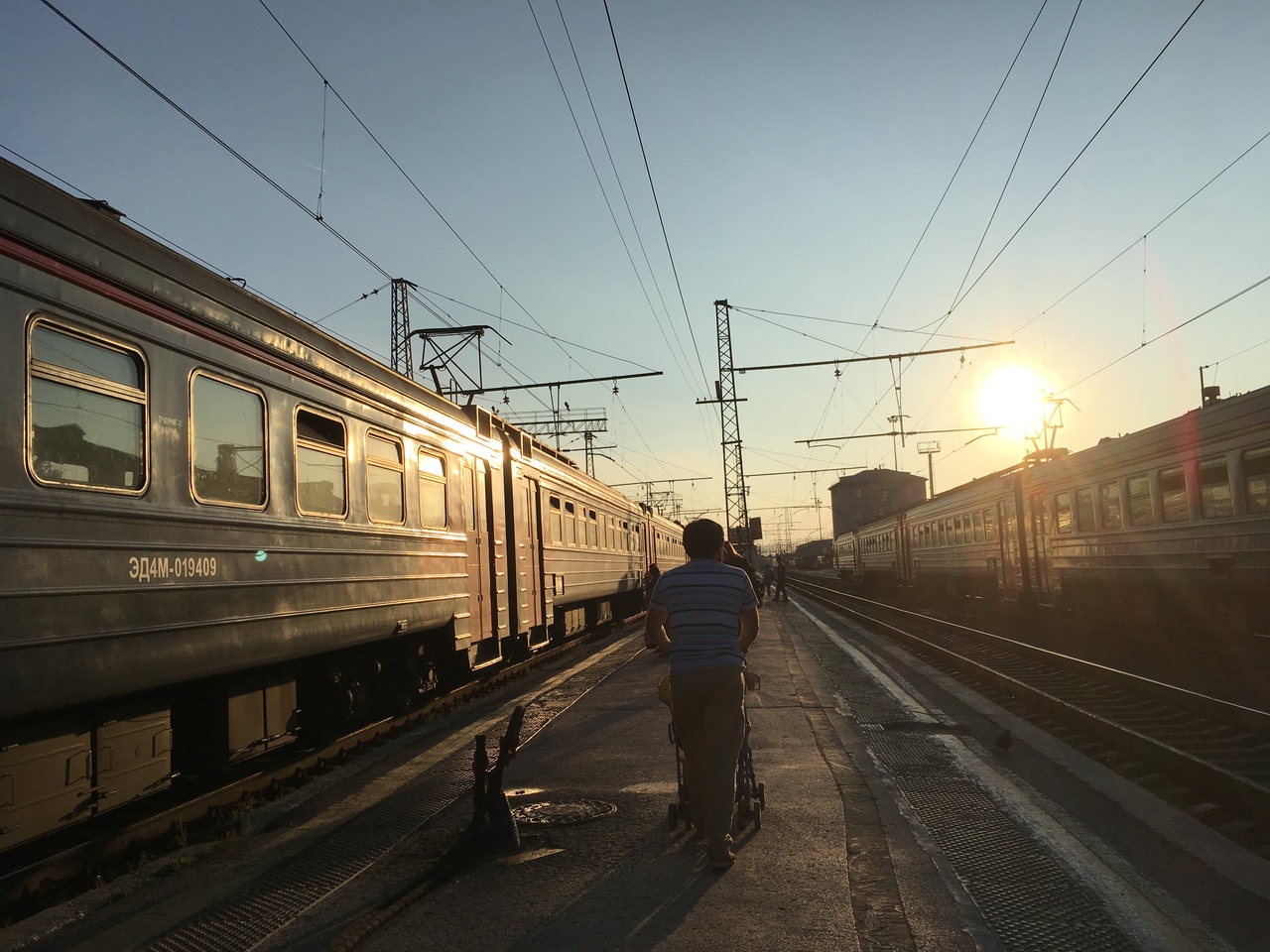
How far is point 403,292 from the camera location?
76.4 ft

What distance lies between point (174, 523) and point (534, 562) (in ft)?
28.9

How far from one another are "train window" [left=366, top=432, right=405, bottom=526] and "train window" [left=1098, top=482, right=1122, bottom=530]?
11901mm

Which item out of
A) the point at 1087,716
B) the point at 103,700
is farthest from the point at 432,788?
the point at 1087,716

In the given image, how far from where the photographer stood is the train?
438cm

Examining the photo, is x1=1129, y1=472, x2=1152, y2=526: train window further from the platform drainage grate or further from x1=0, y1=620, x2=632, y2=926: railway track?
x1=0, y1=620, x2=632, y2=926: railway track

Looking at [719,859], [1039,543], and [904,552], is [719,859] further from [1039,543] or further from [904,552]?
[904,552]

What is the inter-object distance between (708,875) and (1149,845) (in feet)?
7.68

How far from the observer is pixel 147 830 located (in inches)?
210

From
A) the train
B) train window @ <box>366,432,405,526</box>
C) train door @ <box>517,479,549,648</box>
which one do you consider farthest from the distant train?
train window @ <box>366,432,405,526</box>

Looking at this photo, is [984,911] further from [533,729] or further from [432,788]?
[533,729]

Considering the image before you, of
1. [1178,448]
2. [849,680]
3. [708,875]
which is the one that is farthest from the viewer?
[1178,448]

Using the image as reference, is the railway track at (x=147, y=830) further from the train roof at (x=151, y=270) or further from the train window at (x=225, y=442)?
the train roof at (x=151, y=270)

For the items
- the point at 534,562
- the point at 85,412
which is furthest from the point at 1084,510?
the point at 85,412

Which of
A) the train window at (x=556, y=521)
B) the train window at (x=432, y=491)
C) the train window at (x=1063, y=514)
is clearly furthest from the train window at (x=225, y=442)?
the train window at (x=1063, y=514)
